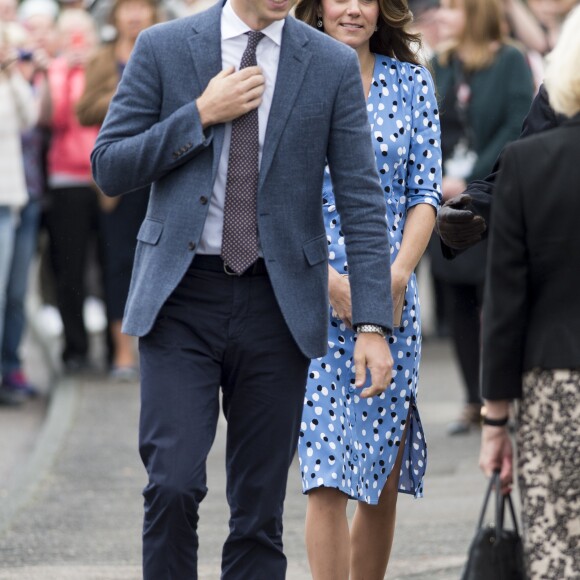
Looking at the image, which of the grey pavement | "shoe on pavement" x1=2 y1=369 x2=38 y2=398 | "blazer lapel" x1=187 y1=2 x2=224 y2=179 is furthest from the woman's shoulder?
"shoe on pavement" x1=2 y1=369 x2=38 y2=398

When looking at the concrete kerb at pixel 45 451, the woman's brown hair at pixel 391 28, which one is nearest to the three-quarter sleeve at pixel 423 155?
the woman's brown hair at pixel 391 28

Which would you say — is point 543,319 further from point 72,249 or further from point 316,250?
point 72,249

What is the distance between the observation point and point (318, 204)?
4695 mm

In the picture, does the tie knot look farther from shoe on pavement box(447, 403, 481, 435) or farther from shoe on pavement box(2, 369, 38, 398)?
shoe on pavement box(2, 369, 38, 398)

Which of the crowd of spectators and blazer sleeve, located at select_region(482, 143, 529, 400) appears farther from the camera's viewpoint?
the crowd of spectators

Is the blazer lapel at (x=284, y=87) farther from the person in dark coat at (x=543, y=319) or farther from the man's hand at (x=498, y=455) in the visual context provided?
the man's hand at (x=498, y=455)

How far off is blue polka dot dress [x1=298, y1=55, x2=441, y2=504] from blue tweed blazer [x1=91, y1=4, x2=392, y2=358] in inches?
22.2

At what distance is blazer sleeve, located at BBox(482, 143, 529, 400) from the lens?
3.86m

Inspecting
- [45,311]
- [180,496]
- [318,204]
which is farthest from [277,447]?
[45,311]

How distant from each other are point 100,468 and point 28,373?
3348mm

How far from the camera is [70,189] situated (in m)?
11.3

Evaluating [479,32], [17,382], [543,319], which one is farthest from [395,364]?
[17,382]

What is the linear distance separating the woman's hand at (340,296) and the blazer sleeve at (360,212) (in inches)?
18.5

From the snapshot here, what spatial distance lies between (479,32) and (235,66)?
498cm
